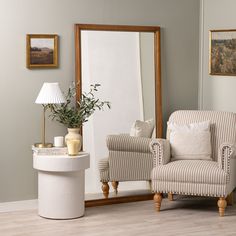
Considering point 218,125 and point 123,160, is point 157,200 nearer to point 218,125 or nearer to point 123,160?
point 123,160

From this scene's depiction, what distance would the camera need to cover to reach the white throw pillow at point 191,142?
18.0 ft

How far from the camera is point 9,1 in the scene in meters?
5.28

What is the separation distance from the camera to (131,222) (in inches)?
194

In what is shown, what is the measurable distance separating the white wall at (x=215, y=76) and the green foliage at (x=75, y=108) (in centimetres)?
117

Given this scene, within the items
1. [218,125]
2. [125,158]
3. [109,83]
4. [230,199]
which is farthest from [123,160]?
[230,199]

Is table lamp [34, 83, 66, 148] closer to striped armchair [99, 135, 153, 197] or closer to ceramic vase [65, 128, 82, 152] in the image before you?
ceramic vase [65, 128, 82, 152]

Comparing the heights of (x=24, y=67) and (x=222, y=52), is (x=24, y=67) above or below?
below

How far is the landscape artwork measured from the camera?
5.39m

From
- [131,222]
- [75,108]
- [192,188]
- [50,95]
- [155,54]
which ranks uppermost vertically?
[155,54]

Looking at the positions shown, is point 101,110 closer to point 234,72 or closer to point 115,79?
point 115,79

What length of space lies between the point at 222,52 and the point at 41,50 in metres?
1.84

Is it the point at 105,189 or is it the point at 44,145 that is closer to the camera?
the point at 44,145

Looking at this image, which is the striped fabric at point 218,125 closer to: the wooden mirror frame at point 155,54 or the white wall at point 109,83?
the wooden mirror frame at point 155,54

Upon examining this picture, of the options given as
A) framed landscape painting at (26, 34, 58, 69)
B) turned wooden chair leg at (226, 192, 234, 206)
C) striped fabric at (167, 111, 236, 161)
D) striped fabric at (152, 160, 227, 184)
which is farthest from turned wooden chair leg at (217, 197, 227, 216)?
framed landscape painting at (26, 34, 58, 69)
